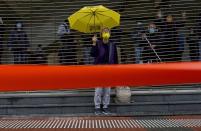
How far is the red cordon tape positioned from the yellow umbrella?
647 cm

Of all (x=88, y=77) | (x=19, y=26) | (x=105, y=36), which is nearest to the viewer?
(x=88, y=77)

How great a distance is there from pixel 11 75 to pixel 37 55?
7157 mm

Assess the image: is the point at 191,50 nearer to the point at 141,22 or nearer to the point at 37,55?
the point at 141,22

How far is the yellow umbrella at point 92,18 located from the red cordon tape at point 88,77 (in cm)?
647

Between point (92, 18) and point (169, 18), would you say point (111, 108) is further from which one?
point (169, 18)

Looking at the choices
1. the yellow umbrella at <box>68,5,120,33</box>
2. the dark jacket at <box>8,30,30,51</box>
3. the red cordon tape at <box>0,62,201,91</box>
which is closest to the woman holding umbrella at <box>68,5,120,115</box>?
the yellow umbrella at <box>68,5,120,33</box>

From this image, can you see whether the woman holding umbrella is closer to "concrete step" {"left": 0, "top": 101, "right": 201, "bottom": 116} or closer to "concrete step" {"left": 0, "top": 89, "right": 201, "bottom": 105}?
"concrete step" {"left": 0, "top": 101, "right": 201, "bottom": 116}

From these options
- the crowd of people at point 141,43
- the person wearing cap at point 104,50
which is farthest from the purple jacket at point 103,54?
the crowd of people at point 141,43

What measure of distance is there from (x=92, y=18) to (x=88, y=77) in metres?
6.80

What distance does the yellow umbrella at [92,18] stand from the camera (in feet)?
42.3

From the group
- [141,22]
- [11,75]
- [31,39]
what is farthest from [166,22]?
[11,75]

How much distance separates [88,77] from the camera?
642 centimetres

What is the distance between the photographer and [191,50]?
518 inches

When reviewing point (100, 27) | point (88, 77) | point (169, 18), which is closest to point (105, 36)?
point (100, 27)
